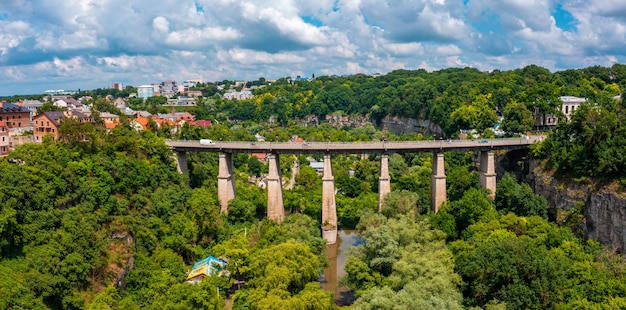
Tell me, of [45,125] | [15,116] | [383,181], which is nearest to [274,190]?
[383,181]

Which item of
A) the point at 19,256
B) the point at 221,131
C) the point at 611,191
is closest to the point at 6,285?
the point at 19,256

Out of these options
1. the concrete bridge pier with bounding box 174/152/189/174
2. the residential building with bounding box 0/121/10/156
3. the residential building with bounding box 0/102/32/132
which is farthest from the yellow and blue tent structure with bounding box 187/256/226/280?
the residential building with bounding box 0/102/32/132

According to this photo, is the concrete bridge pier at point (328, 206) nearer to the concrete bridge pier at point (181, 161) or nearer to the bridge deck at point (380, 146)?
the bridge deck at point (380, 146)

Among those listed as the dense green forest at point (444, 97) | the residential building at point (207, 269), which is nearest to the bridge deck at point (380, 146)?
the dense green forest at point (444, 97)

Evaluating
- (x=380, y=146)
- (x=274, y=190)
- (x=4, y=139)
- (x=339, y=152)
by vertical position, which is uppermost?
(x=4, y=139)

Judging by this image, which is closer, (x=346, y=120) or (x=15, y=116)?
(x=15, y=116)

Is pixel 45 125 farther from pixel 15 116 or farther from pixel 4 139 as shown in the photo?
pixel 15 116

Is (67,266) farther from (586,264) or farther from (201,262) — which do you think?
(586,264)
